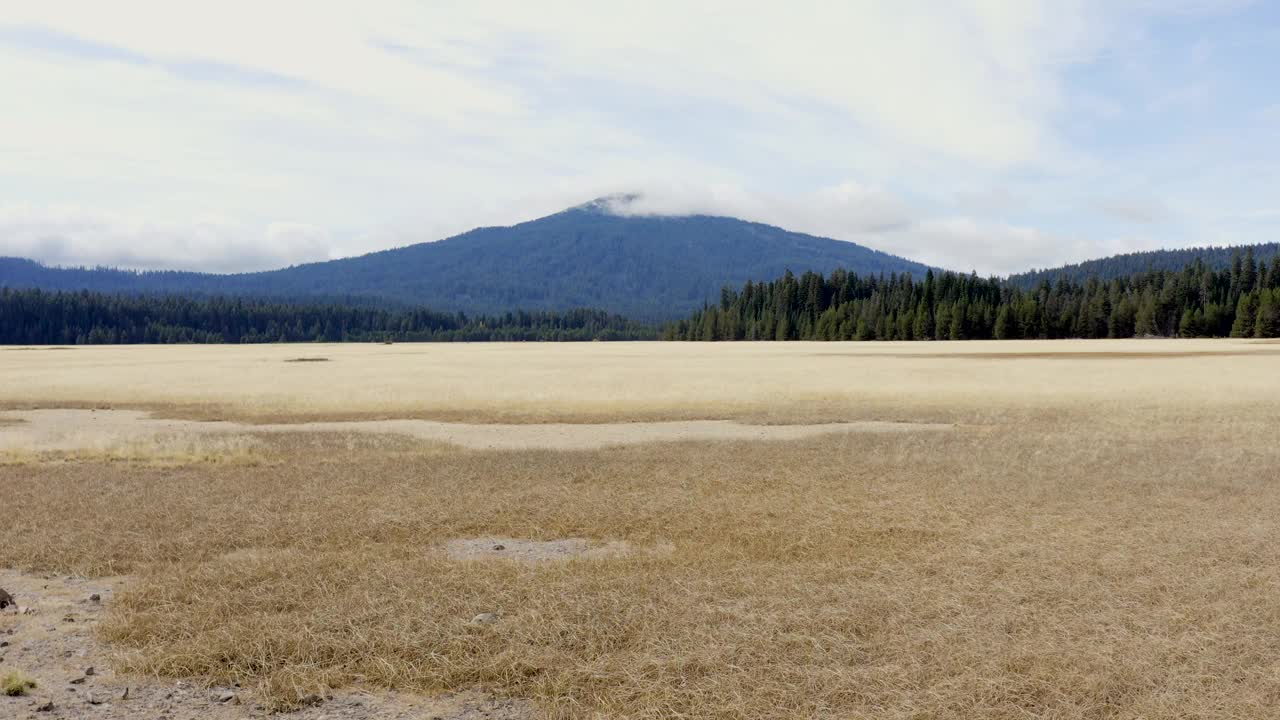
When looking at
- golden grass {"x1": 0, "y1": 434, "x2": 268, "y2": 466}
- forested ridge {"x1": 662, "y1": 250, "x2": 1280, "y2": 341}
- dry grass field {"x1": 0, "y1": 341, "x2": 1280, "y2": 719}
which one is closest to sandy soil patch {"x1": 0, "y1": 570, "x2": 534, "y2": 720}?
dry grass field {"x1": 0, "y1": 341, "x2": 1280, "y2": 719}

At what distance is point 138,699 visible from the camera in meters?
8.75

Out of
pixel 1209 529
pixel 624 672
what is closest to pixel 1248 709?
pixel 624 672

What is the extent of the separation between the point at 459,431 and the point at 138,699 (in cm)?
2391

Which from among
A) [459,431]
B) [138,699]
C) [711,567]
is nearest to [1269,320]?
[459,431]

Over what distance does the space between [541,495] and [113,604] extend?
9.31m

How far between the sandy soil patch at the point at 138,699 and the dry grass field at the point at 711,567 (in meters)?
0.23

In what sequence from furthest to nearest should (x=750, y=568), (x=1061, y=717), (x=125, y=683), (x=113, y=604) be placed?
(x=750, y=568) → (x=113, y=604) → (x=125, y=683) → (x=1061, y=717)

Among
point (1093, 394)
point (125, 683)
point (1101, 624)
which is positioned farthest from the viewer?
point (1093, 394)

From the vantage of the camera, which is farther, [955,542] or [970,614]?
[955,542]

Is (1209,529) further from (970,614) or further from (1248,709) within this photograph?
(1248,709)

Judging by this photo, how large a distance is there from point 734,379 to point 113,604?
48931 mm

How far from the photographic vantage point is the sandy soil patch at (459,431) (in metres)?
28.6

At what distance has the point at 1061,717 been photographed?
27.1ft

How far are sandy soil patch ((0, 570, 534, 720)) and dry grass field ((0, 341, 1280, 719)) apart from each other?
233mm
